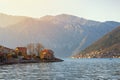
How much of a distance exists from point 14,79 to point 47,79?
982 centimetres

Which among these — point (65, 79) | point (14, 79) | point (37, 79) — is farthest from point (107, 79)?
point (14, 79)

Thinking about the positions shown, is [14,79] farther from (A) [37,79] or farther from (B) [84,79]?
(B) [84,79]

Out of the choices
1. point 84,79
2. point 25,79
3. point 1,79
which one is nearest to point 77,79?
point 84,79

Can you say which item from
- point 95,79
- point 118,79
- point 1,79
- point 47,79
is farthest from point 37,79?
point 118,79

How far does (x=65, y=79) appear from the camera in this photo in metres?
87.8

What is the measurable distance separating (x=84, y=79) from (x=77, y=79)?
6.63ft

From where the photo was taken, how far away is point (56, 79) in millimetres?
88625

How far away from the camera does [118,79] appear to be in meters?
86.0

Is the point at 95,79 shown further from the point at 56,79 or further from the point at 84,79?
the point at 56,79

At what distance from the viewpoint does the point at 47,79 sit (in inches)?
3499

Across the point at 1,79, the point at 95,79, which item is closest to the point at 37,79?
the point at 1,79

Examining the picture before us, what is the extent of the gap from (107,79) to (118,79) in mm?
3257

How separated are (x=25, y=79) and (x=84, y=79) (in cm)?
1699

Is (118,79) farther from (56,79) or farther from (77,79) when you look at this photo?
(56,79)
